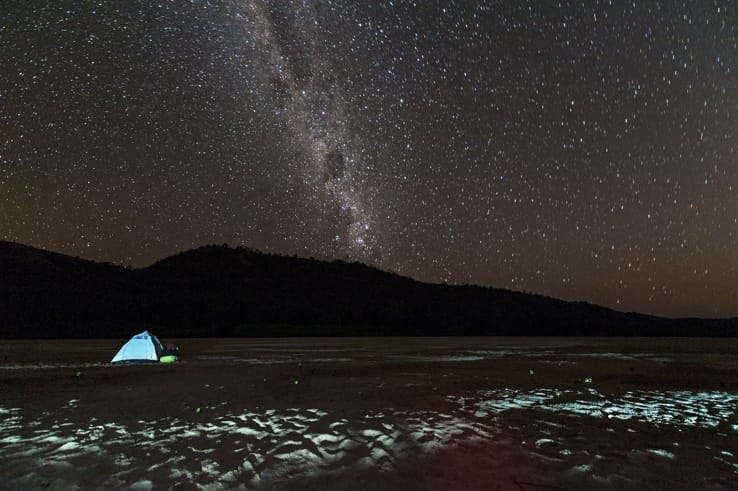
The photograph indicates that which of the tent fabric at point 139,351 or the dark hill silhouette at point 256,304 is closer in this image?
the tent fabric at point 139,351

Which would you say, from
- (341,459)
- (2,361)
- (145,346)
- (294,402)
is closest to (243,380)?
(294,402)

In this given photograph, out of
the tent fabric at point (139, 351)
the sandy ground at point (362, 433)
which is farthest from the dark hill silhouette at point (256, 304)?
the sandy ground at point (362, 433)

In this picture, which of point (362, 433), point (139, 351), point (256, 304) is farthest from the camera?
point (256, 304)

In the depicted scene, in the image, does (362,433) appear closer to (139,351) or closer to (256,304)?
(139,351)

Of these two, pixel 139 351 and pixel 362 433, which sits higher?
pixel 139 351

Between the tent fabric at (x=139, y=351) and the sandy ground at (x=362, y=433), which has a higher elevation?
the tent fabric at (x=139, y=351)

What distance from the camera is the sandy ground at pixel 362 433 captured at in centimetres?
577

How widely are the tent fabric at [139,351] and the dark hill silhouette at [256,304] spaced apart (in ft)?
119

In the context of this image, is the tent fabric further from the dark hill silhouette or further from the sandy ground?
the dark hill silhouette

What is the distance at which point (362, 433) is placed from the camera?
786cm

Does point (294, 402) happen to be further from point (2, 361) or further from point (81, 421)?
point (2, 361)

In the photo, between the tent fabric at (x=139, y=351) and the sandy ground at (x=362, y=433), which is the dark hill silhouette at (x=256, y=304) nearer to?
the tent fabric at (x=139, y=351)

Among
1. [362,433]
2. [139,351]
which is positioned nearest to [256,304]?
[139,351]

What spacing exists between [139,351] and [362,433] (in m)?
15.4
